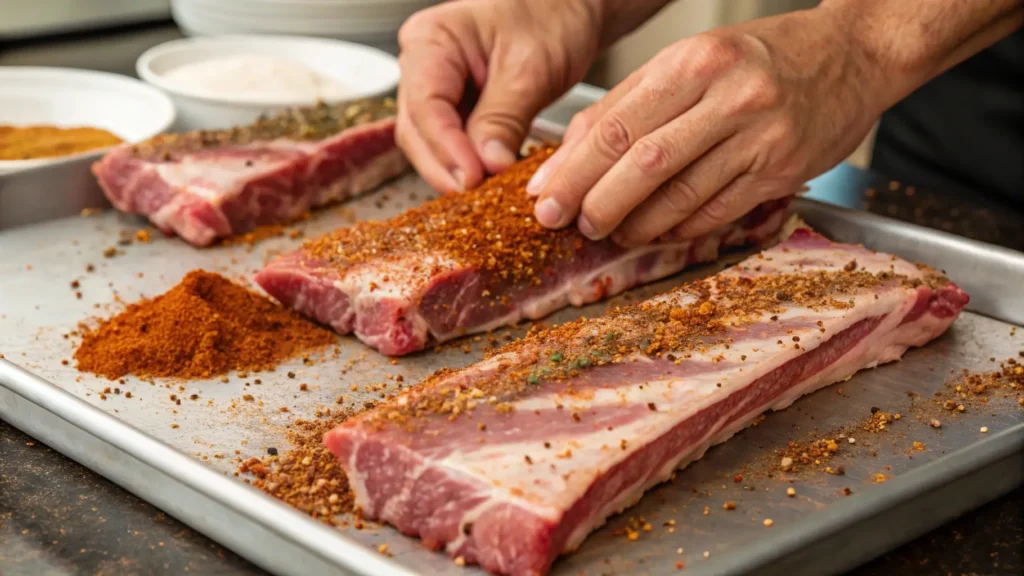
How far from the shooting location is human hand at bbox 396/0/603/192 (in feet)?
10.2

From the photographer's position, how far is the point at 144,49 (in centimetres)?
484

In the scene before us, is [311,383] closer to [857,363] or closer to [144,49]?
[857,363]

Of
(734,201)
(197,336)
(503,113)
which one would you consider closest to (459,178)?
(503,113)

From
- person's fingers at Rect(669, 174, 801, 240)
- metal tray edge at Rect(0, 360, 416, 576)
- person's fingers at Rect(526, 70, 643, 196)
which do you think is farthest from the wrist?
metal tray edge at Rect(0, 360, 416, 576)

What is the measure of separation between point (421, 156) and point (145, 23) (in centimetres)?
262

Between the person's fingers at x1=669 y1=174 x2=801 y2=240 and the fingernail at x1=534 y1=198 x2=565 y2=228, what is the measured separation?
33cm

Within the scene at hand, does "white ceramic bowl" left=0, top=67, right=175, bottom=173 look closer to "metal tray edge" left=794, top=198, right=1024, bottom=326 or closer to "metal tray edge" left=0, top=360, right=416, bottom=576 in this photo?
"metal tray edge" left=0, top=360, right=416, bottom=576

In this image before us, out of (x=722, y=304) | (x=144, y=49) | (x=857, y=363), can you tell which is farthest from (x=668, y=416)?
(x=144, y=49)

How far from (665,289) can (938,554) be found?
1171mm

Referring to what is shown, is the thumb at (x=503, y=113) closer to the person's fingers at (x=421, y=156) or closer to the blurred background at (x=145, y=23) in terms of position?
the person's fingers at (x=421, y=156)

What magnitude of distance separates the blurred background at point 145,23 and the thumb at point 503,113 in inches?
58.2

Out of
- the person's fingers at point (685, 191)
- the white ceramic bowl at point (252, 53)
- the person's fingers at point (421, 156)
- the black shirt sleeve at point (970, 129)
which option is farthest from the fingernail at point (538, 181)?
the black shirt sleeve at point (970, 129)

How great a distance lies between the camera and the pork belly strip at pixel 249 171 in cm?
314

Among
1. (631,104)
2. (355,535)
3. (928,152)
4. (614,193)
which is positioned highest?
(631,104)
